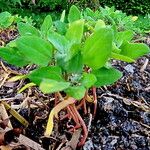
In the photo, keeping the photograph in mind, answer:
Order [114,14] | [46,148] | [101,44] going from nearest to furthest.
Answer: [101,44] < [46,148] < [114,14]

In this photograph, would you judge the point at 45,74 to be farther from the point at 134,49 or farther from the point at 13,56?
the point at 134,49

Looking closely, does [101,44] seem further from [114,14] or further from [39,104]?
[114,14]

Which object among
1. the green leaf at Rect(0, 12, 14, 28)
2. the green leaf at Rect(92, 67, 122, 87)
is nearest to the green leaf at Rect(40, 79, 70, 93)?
the green leaf at Rect(92, 67, 122, 87)

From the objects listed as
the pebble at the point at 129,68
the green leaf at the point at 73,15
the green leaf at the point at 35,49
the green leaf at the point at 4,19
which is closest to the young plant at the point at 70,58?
the green leaf at the point at 35,49

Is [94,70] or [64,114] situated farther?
[64,114]

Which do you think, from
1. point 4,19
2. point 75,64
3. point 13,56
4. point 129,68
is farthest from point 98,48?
point 4,19

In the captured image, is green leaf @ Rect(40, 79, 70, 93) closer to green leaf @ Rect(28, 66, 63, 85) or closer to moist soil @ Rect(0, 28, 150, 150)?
green leaf @ Rect(28, 66, 63, 85)

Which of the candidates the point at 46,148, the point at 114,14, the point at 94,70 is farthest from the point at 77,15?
the point at 114,14
